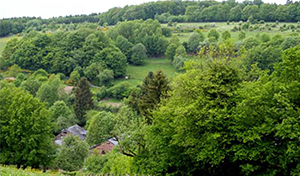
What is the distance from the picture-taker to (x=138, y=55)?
84.2 metres

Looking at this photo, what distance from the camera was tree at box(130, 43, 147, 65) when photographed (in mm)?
84000

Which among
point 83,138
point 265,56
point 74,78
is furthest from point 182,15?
point 83,138

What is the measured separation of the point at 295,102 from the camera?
1653 cm

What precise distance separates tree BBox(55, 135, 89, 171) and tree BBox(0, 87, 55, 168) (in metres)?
1.13

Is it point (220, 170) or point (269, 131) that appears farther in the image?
point (220, 170)

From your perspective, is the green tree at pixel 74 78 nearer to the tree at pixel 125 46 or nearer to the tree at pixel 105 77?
the tree at pixel 105 77

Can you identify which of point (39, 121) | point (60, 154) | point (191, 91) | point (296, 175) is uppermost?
point (191, 91)

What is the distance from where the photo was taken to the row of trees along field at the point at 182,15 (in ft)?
342

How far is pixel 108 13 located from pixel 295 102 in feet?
445

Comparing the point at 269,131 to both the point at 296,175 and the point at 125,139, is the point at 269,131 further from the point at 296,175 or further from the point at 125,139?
the point at 125,139

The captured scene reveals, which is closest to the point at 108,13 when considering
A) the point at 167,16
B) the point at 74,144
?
the point at 167,16

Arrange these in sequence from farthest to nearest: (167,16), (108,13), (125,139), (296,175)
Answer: (108,13) → (167,16) → (125,139) → (296,175)

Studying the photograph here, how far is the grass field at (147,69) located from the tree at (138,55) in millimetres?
1548

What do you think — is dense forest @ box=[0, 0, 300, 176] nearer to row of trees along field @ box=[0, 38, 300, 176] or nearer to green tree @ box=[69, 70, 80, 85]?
row of trees along field @ box=[0, 38, 300, 176]
